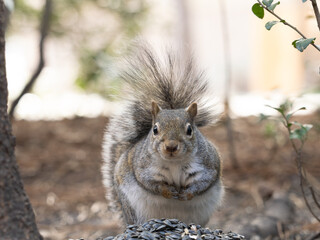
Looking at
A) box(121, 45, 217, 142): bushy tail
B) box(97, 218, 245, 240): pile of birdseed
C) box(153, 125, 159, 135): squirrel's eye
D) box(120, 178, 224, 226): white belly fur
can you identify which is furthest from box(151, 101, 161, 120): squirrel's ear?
box(97, 218, 245, 240): pile of birdseed

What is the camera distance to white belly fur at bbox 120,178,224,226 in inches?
104

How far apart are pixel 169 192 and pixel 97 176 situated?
7.67ft

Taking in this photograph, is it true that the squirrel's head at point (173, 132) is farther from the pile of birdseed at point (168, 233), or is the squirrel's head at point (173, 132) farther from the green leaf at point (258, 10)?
the green leaf at point (258, 10)

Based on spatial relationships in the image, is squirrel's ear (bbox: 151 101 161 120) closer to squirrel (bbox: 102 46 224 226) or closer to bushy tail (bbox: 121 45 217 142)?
squirrel (bbox: 102 46 224 226)

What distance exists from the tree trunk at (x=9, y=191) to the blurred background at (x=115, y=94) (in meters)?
0.99

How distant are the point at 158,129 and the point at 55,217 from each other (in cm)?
171

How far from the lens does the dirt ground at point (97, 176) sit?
11.8ft

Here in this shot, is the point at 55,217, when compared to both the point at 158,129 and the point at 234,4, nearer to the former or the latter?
the point at 158,129

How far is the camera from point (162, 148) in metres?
2.41

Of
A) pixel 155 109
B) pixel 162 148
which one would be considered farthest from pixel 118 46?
pixel 162 148

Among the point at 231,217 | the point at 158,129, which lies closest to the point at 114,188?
the point at 158,129

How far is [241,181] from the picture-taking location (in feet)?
14.5

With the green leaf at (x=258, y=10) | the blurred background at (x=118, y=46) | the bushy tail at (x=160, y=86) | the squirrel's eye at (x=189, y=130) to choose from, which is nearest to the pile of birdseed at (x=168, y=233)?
the squirrel's eye at (x=189, y=130)

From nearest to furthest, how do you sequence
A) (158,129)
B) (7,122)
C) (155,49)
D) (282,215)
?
1. (7,122)
2. (158,129)
3. (155,49)
4. (282,215)
